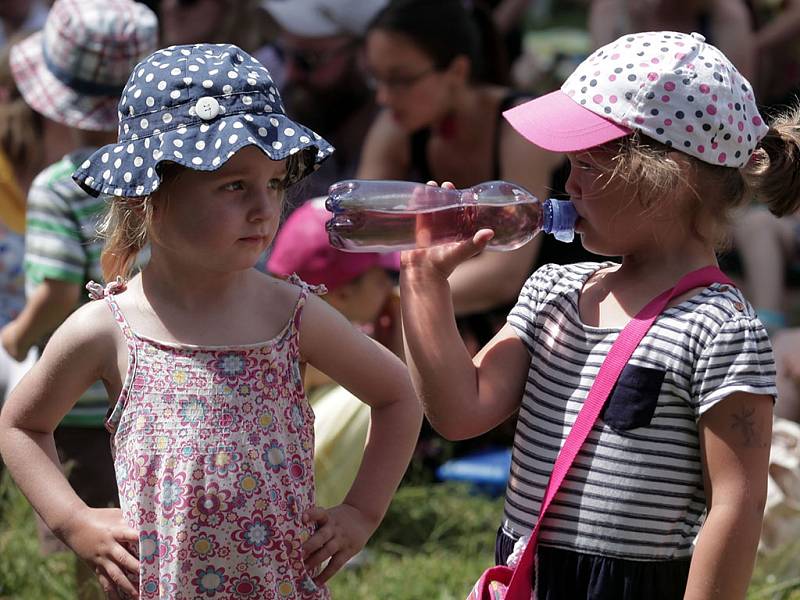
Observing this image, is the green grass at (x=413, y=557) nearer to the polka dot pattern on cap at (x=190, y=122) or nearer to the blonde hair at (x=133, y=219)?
the blonde hair at (x=133, y=219)

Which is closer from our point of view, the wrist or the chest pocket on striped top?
the chest pocket on striped top

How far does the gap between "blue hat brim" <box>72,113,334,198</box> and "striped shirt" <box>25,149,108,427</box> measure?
47.4 inches

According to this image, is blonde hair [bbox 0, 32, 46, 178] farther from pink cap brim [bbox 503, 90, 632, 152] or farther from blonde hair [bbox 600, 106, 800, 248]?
blonde hair [bbox 600, 106, 800, 248]

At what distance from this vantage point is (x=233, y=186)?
2.27 m

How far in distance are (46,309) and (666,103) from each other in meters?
1.99

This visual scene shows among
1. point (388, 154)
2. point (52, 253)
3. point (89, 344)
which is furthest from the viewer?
point (388, 154)

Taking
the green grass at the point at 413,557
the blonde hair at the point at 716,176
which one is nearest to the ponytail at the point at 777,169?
the blonde hair at the point at 716,176

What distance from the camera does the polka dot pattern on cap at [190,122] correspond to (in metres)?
2.21

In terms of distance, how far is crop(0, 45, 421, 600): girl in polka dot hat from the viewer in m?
2.26

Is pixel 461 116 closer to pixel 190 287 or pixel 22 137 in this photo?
pixel 22 137

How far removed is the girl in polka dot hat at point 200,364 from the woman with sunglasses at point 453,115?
2.59m

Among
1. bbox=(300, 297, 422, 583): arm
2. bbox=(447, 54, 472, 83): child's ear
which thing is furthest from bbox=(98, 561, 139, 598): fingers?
bbox=(447, 54, 472, 83): child's ear

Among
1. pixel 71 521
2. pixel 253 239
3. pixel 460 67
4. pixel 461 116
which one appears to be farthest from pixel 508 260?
pixel 71 521

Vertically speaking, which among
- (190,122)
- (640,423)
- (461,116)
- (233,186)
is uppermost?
(190,122)
